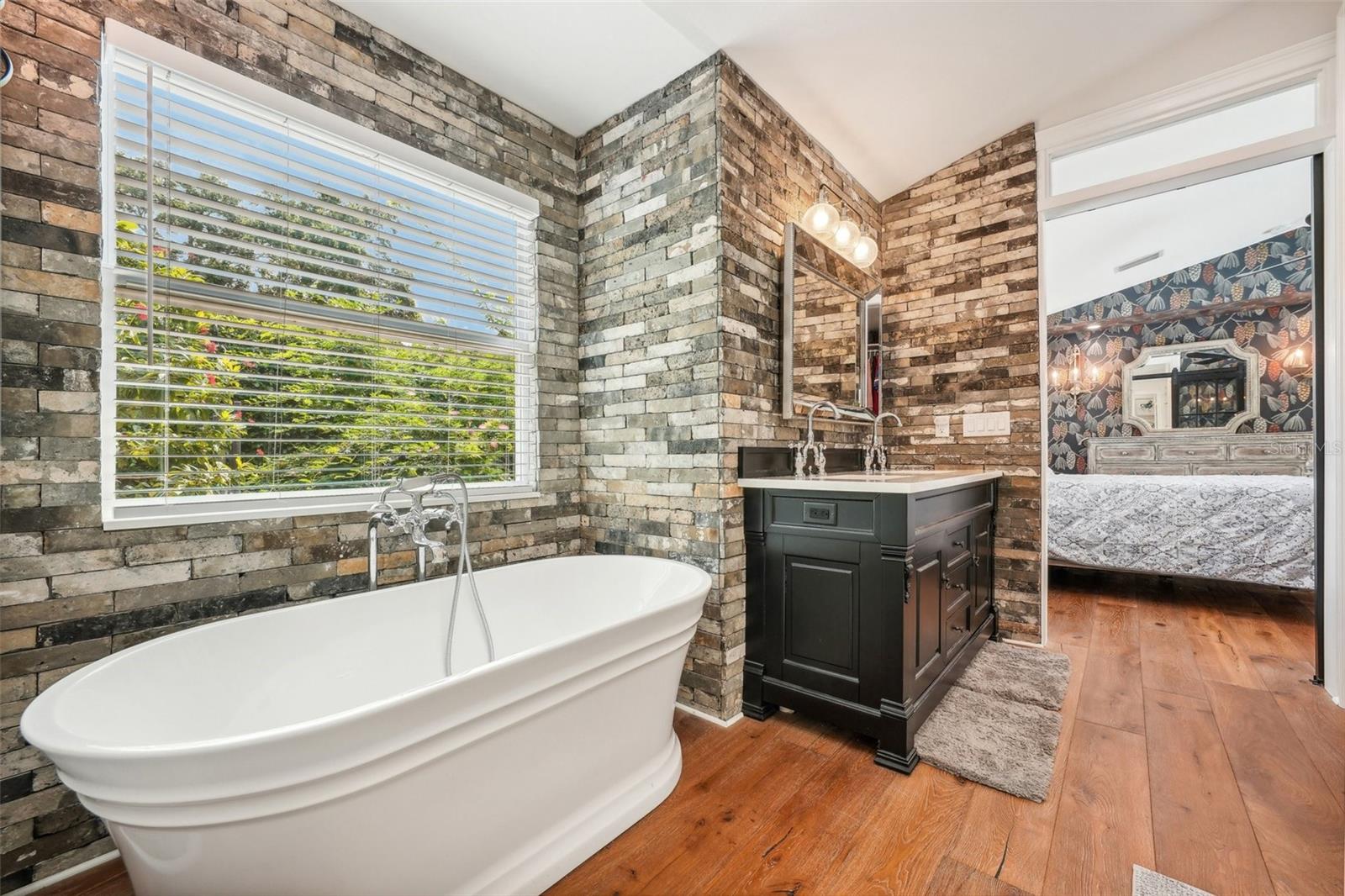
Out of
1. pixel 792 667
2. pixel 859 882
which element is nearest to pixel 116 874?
pixel 859 882

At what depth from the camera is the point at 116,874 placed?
144 centimetres

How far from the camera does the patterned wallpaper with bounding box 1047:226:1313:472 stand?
5.11 meters

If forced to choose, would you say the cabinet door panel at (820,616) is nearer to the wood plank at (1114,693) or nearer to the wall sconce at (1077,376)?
the wood plank at (1114,693)

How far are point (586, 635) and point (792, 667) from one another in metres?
1.11

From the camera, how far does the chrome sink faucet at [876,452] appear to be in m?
3.22

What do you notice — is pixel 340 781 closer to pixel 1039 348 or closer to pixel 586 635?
pixel 586 635

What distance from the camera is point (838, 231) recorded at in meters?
2.85

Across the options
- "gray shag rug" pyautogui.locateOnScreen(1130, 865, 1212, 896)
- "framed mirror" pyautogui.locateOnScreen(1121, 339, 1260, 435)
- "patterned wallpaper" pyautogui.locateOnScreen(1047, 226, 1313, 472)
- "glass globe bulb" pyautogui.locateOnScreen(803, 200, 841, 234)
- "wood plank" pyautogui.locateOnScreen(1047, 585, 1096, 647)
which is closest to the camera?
"gray shag rug" pyautogui.locateOnScreen(1130, 865, 1212, 896)

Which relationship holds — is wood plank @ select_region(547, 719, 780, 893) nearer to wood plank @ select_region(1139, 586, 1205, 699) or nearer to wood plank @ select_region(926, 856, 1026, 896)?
wood plank @ select_region(926, 856, 1026, 896)

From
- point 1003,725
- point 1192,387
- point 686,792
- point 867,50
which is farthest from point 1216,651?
point 1192,387

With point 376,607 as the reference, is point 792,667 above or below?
below

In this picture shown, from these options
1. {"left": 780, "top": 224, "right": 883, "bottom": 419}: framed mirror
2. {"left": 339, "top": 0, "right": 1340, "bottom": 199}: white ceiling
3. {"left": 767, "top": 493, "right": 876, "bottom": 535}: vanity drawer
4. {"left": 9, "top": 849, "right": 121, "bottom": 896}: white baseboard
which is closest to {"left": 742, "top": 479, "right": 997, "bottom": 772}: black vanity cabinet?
{"left": 767, "top": 493, "right": 876, "bottom": 535}: vanity drawer

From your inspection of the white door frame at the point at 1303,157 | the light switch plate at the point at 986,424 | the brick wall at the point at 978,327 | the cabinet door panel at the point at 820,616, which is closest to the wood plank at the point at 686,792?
the cabinet door panel at the point at 820,616

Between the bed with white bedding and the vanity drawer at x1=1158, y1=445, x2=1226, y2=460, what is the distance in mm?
1840
